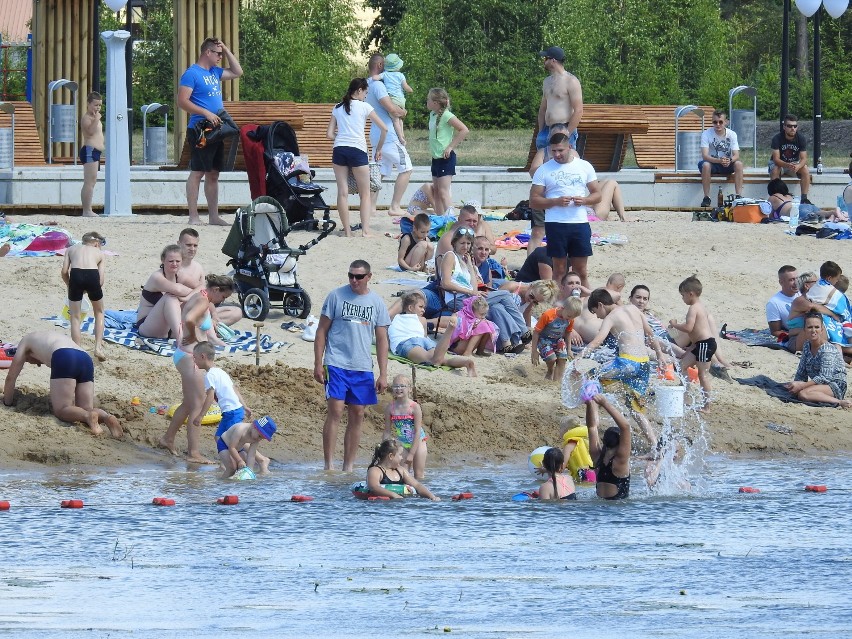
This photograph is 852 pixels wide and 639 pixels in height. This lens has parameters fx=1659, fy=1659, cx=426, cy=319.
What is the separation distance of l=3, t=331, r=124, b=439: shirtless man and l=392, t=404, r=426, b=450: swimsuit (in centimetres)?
214

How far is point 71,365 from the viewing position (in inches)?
474

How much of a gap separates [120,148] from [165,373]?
18.8 ft

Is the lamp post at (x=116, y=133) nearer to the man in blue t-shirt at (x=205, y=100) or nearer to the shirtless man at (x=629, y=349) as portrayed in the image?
the man in blue t-shirt at (x=205, y=100)

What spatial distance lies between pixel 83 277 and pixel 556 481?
4613mm

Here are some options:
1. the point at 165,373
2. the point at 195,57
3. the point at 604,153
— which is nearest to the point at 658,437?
the point at 165,373

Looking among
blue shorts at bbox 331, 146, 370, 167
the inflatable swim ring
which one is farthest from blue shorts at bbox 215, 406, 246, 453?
blue shorts at bbox 331, 146, 370, 167

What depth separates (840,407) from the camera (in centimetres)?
1417

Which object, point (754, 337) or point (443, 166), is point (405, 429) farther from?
point (443, 166)

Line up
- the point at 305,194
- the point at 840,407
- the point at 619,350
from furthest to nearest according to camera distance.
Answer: the point at 305,194, the point at 840,407, the point at 619,350

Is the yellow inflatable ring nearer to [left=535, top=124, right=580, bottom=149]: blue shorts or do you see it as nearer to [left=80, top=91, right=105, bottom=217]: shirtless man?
[left=535, top=124, right=580, bottom=149]: blue shorts

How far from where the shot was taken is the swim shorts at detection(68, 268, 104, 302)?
13461 millimetres

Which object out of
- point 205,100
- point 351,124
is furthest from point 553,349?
point 205,100

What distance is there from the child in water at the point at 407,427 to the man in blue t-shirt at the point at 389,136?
716cm

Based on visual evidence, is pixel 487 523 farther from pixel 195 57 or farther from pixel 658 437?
pixel 195 57
